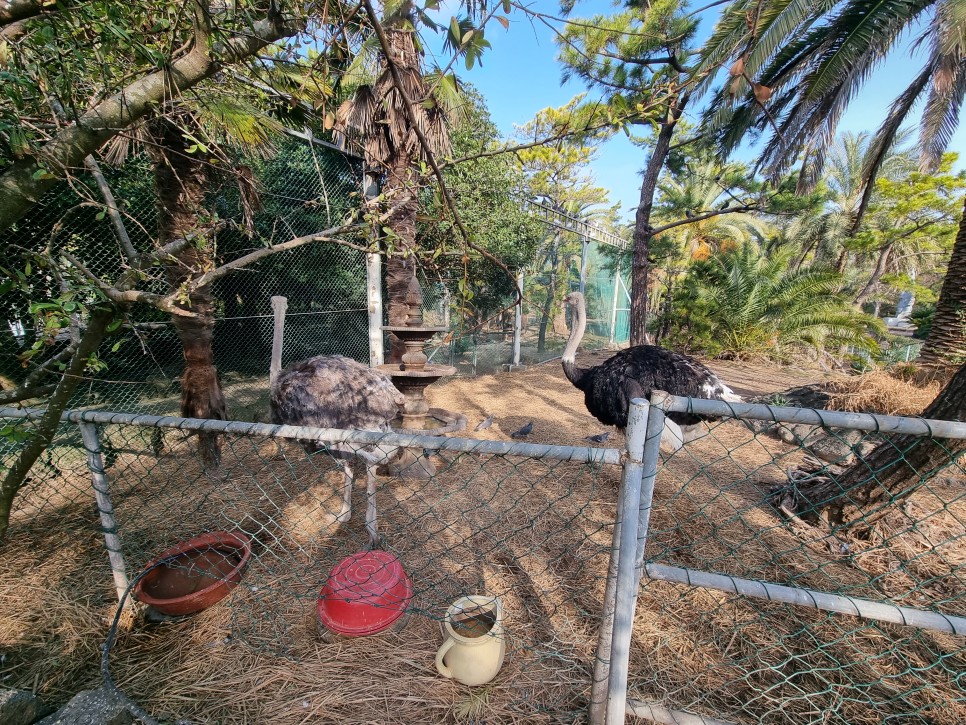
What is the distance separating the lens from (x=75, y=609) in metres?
2.02

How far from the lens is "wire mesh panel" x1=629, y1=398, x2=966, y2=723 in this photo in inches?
62.4

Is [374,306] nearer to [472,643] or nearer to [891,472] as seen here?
[472,643]

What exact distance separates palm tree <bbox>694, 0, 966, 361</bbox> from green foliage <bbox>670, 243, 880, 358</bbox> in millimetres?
3168

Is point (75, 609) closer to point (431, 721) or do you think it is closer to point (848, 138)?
point (431, 721)

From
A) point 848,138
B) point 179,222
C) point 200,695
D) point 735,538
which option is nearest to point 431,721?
point 200,695

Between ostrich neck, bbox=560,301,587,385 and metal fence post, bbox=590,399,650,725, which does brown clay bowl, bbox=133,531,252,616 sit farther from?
ostrich neck, bbox=560,301,587,385

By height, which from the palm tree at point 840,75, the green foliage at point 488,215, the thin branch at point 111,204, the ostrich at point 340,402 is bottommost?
the ostrich at point 340,402

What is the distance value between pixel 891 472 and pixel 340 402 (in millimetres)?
3157

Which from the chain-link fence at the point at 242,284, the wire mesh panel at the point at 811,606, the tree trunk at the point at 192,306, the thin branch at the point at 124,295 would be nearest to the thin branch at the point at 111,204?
the thin branch at the point at 124,295

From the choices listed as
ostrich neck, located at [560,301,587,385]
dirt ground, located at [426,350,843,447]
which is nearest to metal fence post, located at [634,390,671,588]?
ostrich neck, located at [560,301,587,385]

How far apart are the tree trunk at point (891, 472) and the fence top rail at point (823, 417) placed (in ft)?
2.99

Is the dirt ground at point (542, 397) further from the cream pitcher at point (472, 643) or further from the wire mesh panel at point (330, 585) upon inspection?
the cream pitcher at point (472, 643)

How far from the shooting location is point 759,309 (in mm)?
10344

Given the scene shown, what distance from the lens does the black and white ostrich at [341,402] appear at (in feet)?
8.59
